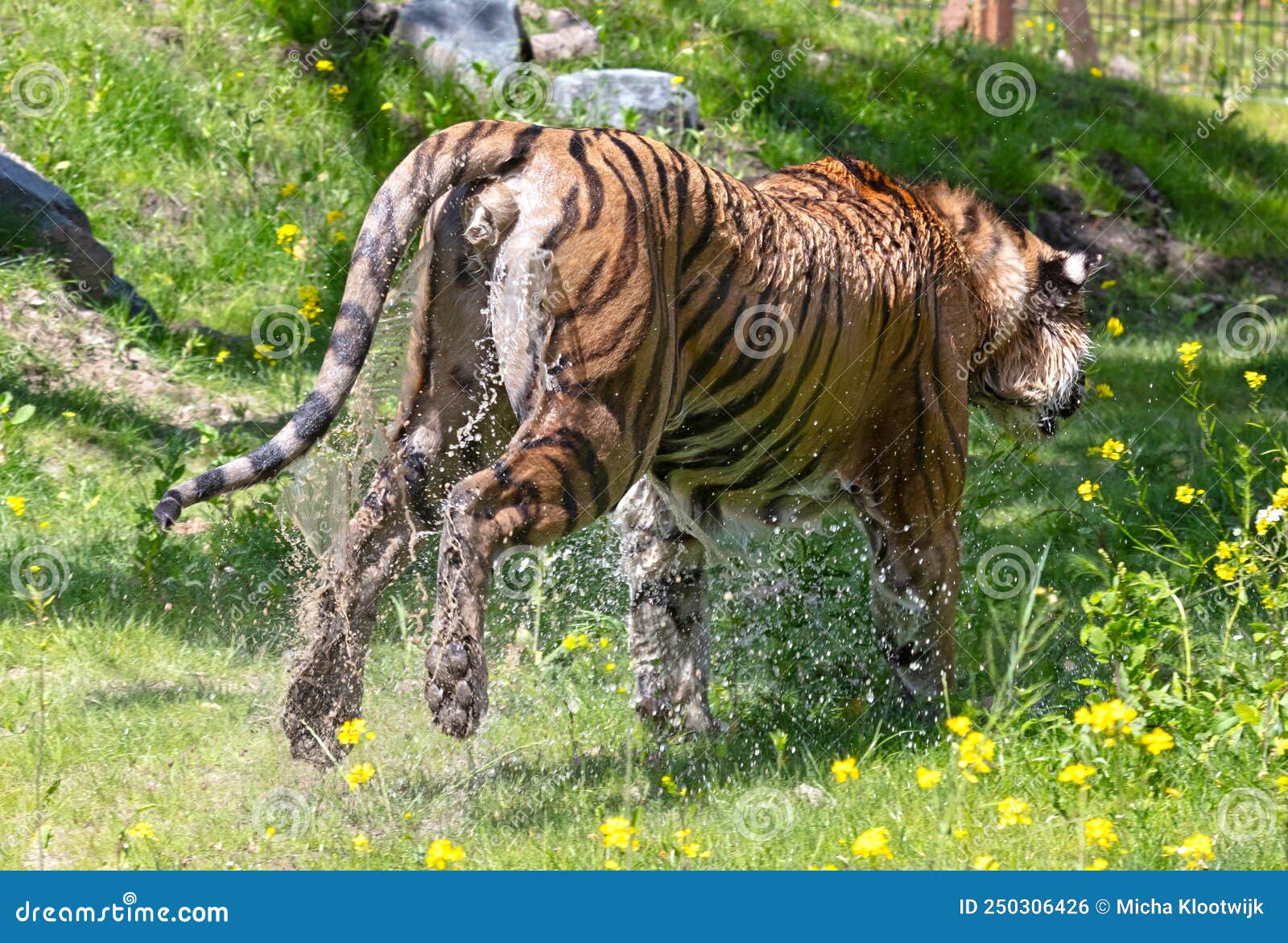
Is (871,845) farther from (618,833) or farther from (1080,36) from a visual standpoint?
(1080,36)

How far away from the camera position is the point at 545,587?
573 centimetres

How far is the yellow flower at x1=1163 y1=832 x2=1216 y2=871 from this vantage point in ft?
10.5

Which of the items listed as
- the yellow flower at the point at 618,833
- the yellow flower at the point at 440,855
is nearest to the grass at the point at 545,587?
the yellow flower at the point at 618,833

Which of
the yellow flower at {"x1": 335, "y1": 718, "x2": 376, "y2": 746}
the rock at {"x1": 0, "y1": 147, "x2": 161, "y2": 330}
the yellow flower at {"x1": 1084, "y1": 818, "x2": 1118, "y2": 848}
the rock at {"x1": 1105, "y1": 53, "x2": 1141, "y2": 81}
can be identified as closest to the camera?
the yellow flower at {"x1": 1084, "y1": 818, "x2": 1118, "y2": 848}

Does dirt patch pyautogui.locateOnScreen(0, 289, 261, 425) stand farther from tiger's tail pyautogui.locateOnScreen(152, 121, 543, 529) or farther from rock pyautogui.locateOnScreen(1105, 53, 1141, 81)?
rock pyautogui.locateOnScreen(1105, 53, 1141, 81)

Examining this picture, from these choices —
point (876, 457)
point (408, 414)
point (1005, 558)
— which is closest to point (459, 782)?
point (408, 414)

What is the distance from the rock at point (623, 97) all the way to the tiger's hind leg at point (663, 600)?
4.43 meters

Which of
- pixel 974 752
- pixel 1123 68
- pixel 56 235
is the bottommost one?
pixel 56 235

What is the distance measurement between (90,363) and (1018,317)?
165 inches

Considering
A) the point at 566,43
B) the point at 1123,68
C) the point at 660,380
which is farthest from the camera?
the point at 1123,68

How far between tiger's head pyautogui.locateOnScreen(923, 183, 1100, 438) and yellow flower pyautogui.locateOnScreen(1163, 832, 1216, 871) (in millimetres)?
2032

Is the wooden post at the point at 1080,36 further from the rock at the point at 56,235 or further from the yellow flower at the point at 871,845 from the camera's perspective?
the yellow flower at the point at 871,845

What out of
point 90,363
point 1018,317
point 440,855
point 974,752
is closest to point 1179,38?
point 1018,317

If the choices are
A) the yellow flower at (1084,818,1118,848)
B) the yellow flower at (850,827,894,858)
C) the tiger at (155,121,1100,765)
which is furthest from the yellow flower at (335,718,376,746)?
the yellow flower at (1084,818,1118,848)
